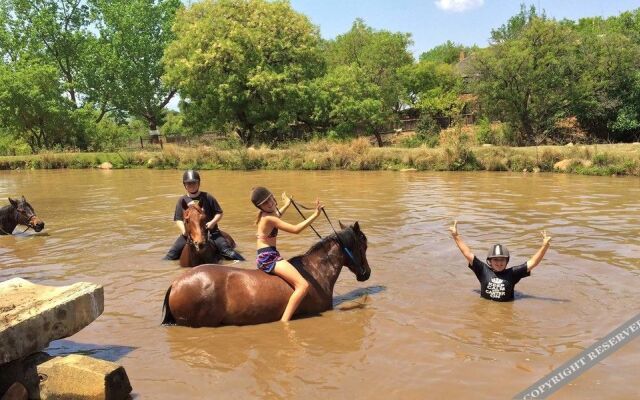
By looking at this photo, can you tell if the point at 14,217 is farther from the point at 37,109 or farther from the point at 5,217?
the point at 37,109

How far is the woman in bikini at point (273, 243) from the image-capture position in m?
6.71

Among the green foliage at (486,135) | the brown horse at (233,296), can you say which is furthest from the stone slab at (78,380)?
the green foliage at (486,135)

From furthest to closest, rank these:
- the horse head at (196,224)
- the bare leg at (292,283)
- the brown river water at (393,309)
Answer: the horse head at (196,224) < the bare leg at (292,283) < the brown river water at (393,309)

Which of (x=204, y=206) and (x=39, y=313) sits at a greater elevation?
(x=204, y=206)

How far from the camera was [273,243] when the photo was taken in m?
7.00

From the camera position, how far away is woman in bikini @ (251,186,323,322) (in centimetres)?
671

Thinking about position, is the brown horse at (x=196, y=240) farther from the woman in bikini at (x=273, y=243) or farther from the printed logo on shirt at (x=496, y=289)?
the printed logo on shirt at (x=496, y=289)

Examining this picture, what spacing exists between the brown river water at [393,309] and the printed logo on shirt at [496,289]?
19cm

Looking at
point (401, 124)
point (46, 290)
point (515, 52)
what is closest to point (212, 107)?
point (401, 124)

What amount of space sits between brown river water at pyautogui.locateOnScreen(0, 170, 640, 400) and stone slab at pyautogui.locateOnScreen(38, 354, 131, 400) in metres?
0.48

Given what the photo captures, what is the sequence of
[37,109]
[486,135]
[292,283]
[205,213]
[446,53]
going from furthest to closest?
[446,53], [37,109], [486,135], [205,213], [292,283]

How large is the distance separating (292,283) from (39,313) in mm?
3014

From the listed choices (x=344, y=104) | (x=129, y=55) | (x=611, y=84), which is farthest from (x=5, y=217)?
(x=129, y=55)

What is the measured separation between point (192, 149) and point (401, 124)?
75.2 feet
